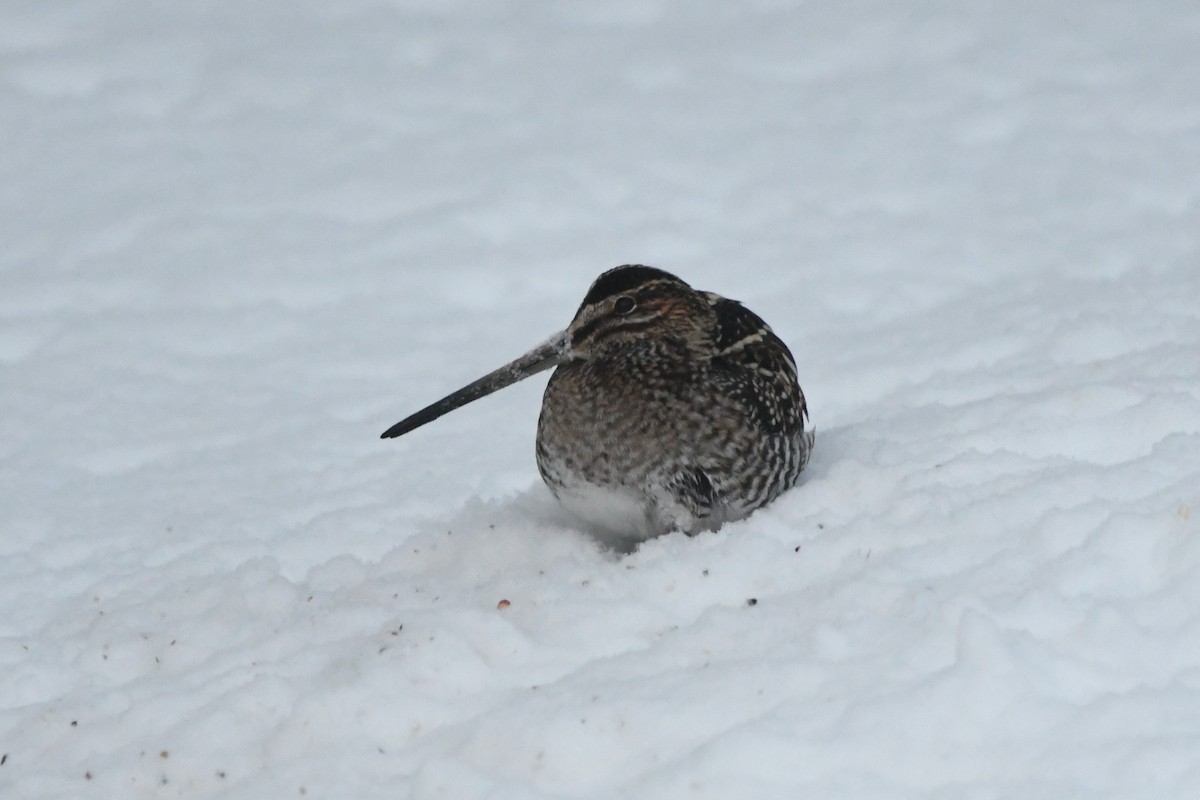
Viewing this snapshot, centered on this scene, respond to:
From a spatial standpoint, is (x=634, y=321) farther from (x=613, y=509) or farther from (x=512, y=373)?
(x=613, y=509)

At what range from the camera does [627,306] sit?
4004mm

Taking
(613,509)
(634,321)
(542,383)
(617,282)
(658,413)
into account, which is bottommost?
(542,383)

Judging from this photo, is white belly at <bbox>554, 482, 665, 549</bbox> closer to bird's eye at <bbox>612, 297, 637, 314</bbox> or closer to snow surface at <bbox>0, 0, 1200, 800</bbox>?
snow surface at <bbox>0, 0, 1200, 800</bbox>

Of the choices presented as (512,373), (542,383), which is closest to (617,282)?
(512,373)

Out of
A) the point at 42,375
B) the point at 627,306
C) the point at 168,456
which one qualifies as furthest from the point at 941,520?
the point at 42,375

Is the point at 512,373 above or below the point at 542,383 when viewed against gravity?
above

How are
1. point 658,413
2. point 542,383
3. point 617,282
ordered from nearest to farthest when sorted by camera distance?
point 658,413 < point 617,282 < point 542,383

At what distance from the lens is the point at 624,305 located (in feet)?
13.1

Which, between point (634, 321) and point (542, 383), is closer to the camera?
point (634, 321)

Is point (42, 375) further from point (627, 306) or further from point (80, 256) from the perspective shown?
point (627, 306)

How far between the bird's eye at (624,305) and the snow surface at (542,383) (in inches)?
24.1

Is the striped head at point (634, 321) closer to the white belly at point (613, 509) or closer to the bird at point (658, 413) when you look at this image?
the bird at point (658, 413)

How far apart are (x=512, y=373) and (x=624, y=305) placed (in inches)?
14.2

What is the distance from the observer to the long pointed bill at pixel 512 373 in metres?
4.04
